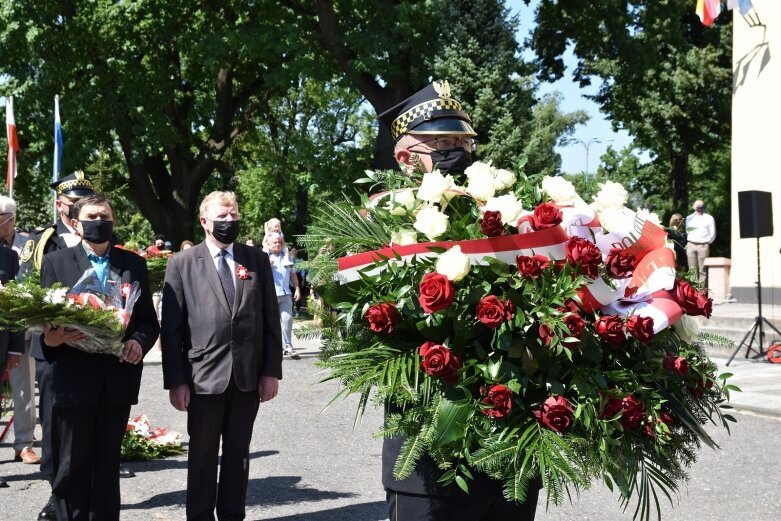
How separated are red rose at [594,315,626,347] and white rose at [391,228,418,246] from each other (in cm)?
62

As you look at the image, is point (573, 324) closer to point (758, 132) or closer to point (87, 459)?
point (87, 459)

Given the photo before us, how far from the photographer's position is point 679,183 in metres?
36.0

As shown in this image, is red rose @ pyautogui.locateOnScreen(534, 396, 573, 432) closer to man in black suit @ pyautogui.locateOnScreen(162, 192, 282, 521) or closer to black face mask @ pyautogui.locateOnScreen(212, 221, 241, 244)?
man in black suit @ pyautogui.locateOnScreen(162, 192, 282, 521)

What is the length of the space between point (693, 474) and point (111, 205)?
15.4 feet

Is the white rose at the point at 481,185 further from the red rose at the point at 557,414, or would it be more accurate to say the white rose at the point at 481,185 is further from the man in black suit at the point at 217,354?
the man in black suit at the point at 217,354

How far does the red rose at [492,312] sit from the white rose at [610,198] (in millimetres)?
635

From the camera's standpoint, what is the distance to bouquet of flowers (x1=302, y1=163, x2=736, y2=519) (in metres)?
2.78

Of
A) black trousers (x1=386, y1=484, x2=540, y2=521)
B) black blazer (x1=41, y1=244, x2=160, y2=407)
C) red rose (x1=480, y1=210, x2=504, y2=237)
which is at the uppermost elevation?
red rose (x1=480, y1=210, x2=504, y2=237)

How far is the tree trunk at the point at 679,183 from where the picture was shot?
35.4 meters

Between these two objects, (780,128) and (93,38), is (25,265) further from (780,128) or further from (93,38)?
(93,38)

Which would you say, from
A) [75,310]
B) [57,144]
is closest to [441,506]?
[75,310]

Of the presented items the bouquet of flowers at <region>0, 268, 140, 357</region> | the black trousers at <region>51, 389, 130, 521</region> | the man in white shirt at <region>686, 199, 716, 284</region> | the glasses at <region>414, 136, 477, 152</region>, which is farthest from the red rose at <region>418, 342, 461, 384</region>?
the man in white shirt at <region>686, 199, 716, 284</region>

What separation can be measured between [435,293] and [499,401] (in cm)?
37

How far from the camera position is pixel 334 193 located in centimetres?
2341
